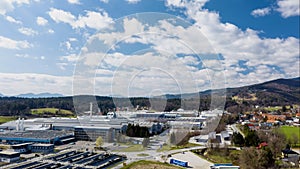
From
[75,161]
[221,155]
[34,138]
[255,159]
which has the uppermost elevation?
[34,138]

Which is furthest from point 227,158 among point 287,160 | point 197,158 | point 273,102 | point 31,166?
point 273,102

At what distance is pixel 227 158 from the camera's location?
25.7 feet

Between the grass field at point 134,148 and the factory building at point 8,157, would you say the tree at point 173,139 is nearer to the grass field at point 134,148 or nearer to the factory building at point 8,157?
the grass field at point 134,148

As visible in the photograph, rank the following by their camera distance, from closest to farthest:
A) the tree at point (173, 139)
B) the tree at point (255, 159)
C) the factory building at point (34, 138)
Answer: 1. the tree at point (255, 159)
2. the factory building at point (34, 138)
3. the tree at point (173, 139)

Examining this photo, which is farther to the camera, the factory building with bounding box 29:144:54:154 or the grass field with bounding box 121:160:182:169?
the factory building with bounding box 29:144:54:154

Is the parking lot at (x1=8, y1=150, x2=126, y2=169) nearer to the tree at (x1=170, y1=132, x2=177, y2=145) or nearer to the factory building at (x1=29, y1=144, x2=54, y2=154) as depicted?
the factory building at (x1=29, y1=144, x2=54, y2=154)

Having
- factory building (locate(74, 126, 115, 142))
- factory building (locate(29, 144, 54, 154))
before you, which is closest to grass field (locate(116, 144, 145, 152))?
factory building (locate(74, 126, 115, 142))

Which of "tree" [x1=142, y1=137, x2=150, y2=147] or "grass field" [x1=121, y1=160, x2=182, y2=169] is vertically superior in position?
"tree" [x1=142, y1=137, x2=150, y2=147]

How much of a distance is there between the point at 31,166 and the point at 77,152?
2.01 m

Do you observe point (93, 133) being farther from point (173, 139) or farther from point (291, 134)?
point (291, 134)

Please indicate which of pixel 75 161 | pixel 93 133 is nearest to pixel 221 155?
pixel 75 161

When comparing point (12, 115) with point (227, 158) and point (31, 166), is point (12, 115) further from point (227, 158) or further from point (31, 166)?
point (227, 158)

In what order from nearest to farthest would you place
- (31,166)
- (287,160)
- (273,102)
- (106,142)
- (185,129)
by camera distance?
(31,166) → (287,160) → (106,142) → (185,129) → (273,102)

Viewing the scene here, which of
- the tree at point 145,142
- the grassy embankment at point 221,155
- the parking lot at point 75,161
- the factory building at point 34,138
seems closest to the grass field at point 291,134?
the grassy embankment at point 221,155
